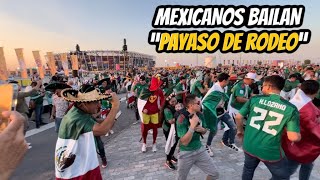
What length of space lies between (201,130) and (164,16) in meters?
11.5

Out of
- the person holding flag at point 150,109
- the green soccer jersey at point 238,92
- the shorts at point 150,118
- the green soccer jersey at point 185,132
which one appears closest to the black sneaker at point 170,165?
the person holding flag at point 150,109

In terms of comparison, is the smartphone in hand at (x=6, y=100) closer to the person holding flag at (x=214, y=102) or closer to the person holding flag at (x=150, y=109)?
the person holding flag at (x=214, y=102)

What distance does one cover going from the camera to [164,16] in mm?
13773

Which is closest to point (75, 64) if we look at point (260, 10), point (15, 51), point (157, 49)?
point (15, 51)

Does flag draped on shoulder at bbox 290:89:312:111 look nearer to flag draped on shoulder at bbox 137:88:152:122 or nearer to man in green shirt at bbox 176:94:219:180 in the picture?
man in green shirt at bbox 176:94:219:180

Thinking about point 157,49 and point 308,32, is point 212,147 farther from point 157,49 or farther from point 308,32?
point 308,32

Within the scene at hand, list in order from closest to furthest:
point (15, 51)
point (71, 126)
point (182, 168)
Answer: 1. point (71, 126)
2. point (182, 168)
3. point (15, 51)

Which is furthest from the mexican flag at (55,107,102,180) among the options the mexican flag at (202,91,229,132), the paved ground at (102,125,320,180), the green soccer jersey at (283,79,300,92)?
the green soccer jersey at (283,79,300,92)

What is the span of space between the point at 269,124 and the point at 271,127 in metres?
0.04

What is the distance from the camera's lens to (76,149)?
2.70m

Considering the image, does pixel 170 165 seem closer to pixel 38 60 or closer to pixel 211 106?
pixel 211 106

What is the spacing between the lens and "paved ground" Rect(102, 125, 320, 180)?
16.0 feet

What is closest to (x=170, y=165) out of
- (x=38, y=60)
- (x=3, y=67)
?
(x=3, y=67)

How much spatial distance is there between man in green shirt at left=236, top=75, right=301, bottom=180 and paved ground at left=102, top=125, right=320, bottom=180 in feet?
5.66
